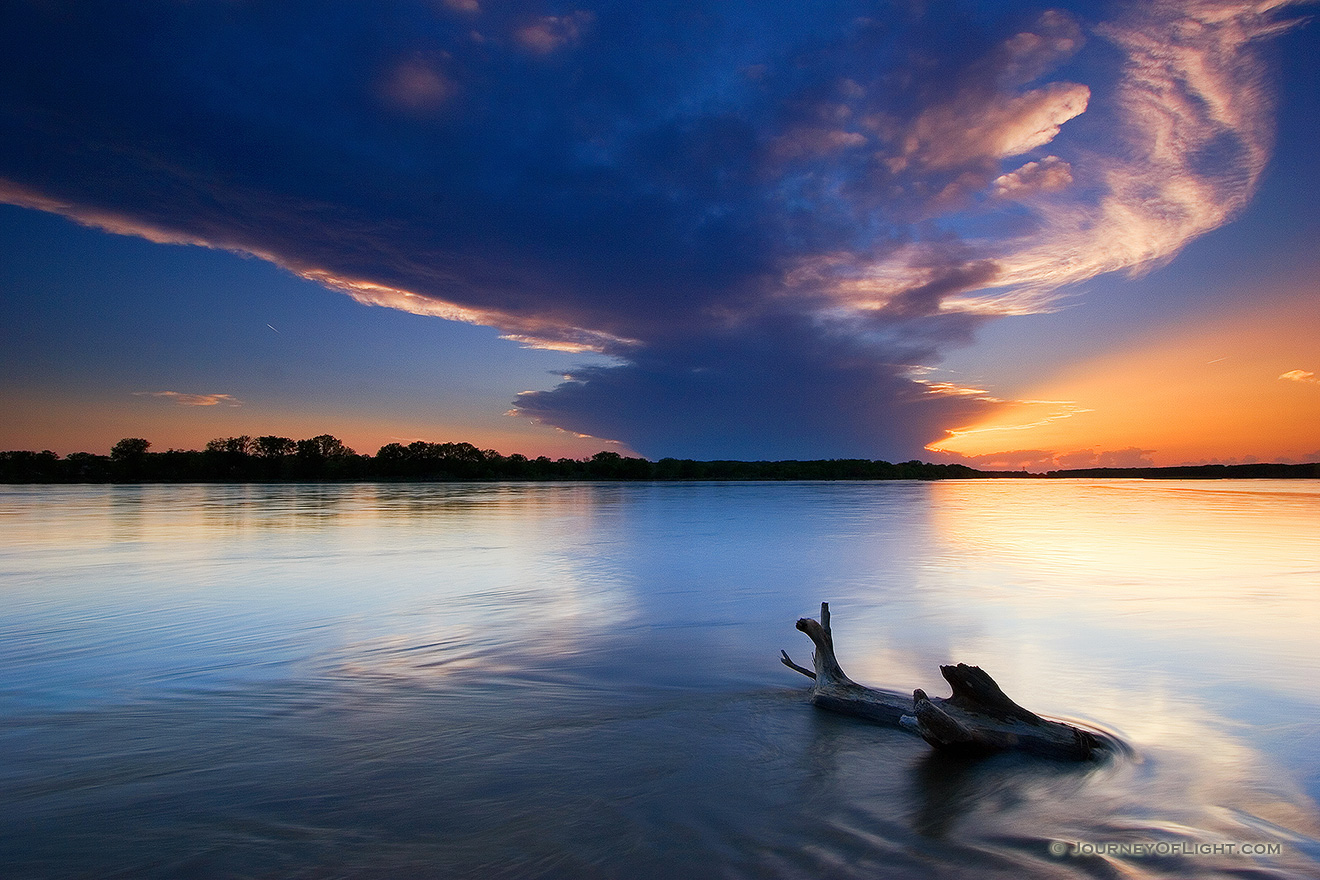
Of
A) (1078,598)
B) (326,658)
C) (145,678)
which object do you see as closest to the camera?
(145,678)

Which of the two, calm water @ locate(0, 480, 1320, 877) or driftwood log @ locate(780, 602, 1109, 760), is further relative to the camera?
driftwood log @ locate(780, 602, 1109, 760)

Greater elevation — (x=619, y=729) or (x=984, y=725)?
(x=984, y=725)

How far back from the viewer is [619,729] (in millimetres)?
5551

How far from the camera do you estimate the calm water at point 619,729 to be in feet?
12.0

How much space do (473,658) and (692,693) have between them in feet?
9.63

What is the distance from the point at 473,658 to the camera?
7.91 m

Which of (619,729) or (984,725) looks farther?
(619,729)

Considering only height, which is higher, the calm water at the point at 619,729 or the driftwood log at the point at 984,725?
the driftwood log at the point at 984,725

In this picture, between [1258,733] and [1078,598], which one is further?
[1078,598]

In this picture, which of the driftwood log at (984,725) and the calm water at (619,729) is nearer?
the calm water at (619,729)

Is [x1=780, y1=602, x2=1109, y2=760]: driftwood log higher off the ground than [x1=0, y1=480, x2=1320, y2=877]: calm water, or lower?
higher

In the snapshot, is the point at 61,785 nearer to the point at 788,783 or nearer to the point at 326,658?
the point at 326,658

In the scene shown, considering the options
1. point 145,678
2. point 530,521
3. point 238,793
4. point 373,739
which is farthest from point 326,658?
point 530,521

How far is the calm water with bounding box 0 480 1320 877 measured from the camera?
144 inches
